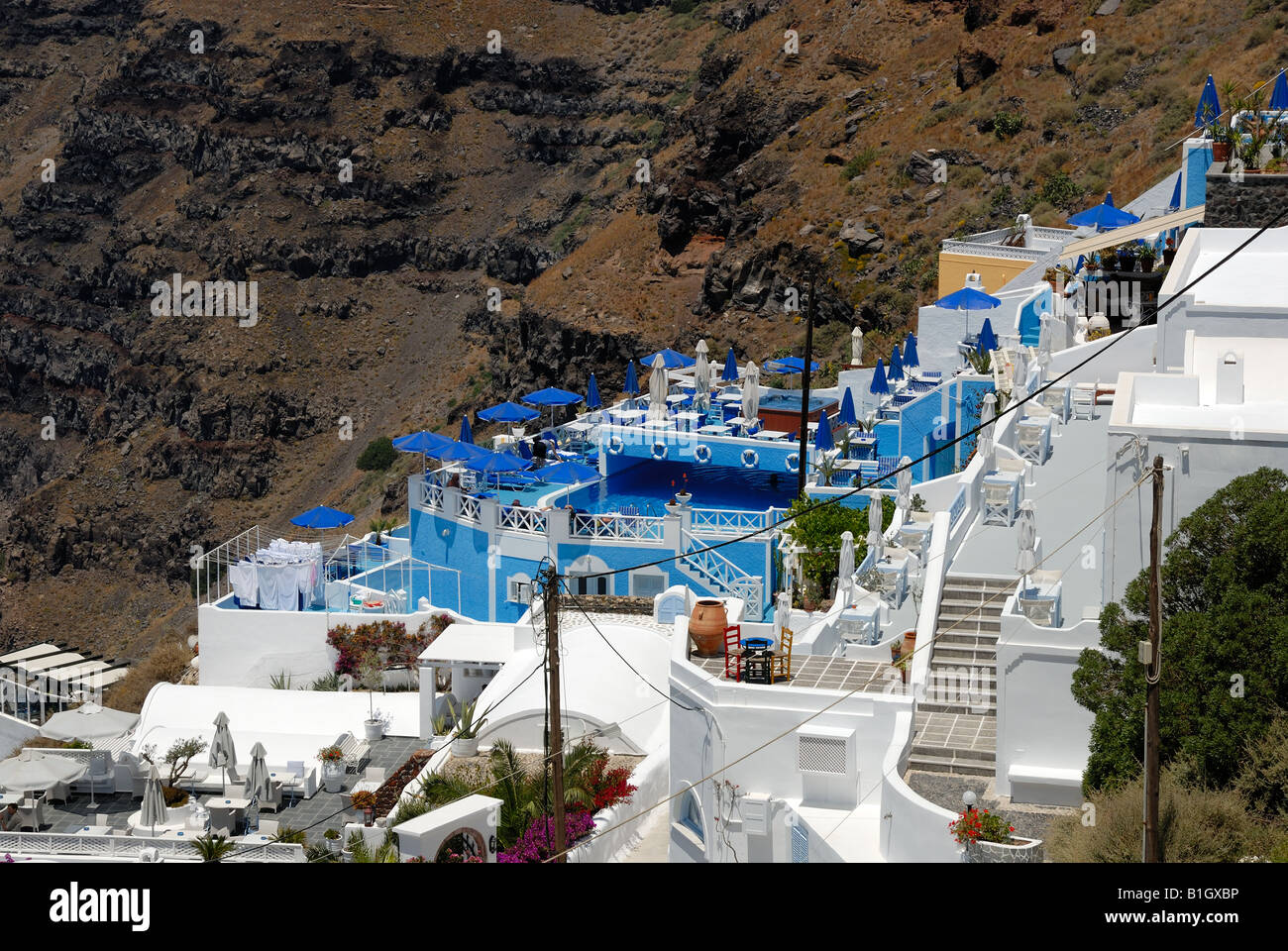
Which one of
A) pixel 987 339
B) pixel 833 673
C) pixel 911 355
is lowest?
pixel 833 673

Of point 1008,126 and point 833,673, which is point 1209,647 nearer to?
point 833,673

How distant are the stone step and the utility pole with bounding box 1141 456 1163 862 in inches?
119

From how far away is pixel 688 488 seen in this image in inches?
1328

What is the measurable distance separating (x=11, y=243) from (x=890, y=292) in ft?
228

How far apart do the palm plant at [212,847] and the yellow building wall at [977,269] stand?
958 inches

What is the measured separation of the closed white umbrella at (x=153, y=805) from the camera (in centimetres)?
2266

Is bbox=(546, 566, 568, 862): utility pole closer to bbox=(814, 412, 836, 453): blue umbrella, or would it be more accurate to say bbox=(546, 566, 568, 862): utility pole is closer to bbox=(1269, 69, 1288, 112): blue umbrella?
bbox=(814, 412, 836, 453): blue umbrella

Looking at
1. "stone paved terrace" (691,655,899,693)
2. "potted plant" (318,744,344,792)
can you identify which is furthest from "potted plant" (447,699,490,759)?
"stone paved terrace" (691,655,899,693)

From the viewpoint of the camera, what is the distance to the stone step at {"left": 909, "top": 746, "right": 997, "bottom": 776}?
15.6m

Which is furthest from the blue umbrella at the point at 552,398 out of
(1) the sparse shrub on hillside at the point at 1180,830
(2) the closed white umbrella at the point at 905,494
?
(1) the sparse shrub on hillside at the point at 1180,830

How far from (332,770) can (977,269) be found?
21598 mm

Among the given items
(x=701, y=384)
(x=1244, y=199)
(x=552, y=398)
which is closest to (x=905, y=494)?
(x=1244, y=199)

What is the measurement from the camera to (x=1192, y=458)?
46.9 ft
